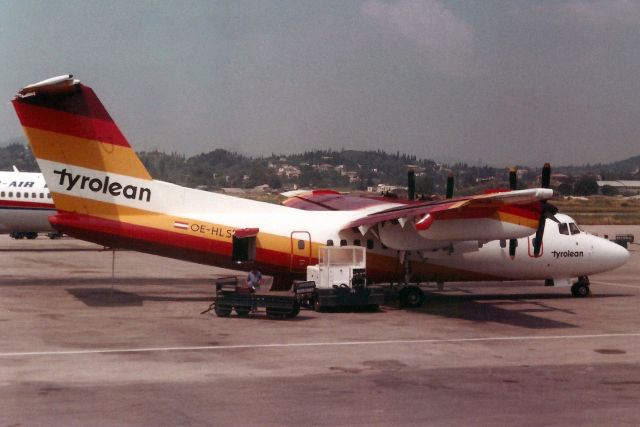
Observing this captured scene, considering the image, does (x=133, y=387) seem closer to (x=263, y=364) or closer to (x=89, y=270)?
(x=263, y=364)

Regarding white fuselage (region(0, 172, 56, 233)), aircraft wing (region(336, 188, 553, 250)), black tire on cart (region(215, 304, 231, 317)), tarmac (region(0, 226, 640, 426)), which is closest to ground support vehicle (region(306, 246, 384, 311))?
tarmac (region(0, 226, 640, 426))

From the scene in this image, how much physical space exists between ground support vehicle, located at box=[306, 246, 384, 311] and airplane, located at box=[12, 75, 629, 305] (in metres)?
0.86

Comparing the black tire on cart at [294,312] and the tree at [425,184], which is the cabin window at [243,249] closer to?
the black tire on cart at [294,312]

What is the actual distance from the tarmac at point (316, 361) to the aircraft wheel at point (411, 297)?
20.0 inches

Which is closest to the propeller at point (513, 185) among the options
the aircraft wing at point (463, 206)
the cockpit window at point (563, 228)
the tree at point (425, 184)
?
the aircraft wing at point (463, 206)

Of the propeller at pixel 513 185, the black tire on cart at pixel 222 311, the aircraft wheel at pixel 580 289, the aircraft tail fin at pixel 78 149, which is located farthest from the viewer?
the aircraft wheel at pixel 580 289

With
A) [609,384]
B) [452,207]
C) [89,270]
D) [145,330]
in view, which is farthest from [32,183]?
[609,384]

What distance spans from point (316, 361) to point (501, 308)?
1142 centimetres

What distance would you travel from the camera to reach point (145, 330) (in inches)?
892

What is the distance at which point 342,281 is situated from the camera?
27031mm

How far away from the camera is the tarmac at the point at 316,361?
46.3 feet

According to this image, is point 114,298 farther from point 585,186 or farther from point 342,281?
point 585,186

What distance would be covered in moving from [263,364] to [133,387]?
3.37 metres

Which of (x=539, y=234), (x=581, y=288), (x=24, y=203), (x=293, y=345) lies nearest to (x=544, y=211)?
(x=539, y=234)
